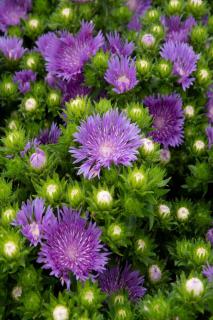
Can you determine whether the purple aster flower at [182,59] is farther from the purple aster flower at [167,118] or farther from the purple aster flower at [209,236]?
the purple aster flower at [209,236]

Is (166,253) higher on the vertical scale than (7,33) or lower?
lower

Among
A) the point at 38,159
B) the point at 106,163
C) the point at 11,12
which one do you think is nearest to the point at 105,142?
the point at 106,163

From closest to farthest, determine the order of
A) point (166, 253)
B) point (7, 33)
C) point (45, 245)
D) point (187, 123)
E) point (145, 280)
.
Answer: point (45, 245) → point (145, 280) → point (166, 253) → point (187, 123) → point (7, 33)

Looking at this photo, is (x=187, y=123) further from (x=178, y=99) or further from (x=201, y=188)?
(x=201, y=188)

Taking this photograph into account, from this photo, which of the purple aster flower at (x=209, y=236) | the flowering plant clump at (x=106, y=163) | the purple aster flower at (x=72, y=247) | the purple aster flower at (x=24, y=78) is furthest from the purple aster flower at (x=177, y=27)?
the purple aster flower at (x=72, y=247)

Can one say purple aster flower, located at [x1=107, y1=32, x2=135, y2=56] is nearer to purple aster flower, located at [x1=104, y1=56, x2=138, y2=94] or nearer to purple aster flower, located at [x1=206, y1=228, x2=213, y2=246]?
purple aster flower, located at [x1=104, y1=56, x2=138, y2=94]

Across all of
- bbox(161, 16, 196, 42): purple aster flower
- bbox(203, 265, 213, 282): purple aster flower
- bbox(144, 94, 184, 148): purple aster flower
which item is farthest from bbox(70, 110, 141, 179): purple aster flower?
bbox(161, 16, 196, 42): purple aster flower

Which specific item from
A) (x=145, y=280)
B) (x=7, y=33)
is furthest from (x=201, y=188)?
(x=7, y=33)
